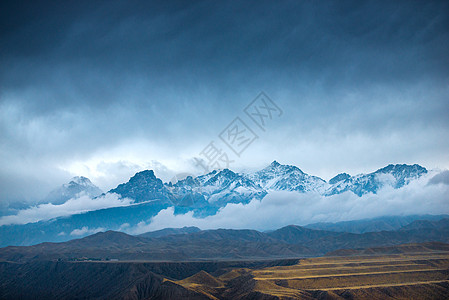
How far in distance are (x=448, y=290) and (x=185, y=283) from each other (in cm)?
11391

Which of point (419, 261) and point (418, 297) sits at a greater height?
point (419, 261)

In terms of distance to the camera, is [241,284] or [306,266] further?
[306,266]

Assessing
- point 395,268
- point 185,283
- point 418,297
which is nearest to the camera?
point 418,297

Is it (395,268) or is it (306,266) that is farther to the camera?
(306,266)

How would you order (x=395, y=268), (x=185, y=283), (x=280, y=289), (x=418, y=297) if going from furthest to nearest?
1. (x=185, y=283)
2. (x=395, y=268)
3. (x=280, y=289)
4. (x=418, y=297)

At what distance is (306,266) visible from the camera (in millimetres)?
195750

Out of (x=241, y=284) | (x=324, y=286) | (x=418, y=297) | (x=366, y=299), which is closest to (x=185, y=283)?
(x=241, y=284)

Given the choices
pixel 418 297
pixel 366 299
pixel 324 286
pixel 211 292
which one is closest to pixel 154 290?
pixel 211 292

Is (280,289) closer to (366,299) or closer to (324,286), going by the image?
(324,286)

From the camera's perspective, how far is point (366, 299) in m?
135

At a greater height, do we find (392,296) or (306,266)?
(306,266)

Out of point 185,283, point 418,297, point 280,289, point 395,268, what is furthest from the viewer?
point 185,283

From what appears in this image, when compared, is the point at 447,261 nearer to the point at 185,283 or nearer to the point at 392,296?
the point at 392,296

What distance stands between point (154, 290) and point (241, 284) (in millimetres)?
49212
